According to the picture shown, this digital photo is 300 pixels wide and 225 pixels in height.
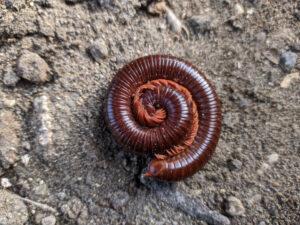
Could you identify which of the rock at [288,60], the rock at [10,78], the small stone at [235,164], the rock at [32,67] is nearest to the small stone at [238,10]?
the rock at [288,60]

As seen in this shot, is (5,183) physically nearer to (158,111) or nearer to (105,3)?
(158,111)

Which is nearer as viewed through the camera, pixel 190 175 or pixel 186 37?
pixel 190 175

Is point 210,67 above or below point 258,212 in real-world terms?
above

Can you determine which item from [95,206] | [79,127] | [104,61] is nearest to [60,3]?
[104,61]

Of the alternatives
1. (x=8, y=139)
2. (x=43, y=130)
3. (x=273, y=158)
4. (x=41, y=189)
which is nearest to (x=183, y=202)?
(x=273, y=158)

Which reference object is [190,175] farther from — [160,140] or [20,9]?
[20,9]
